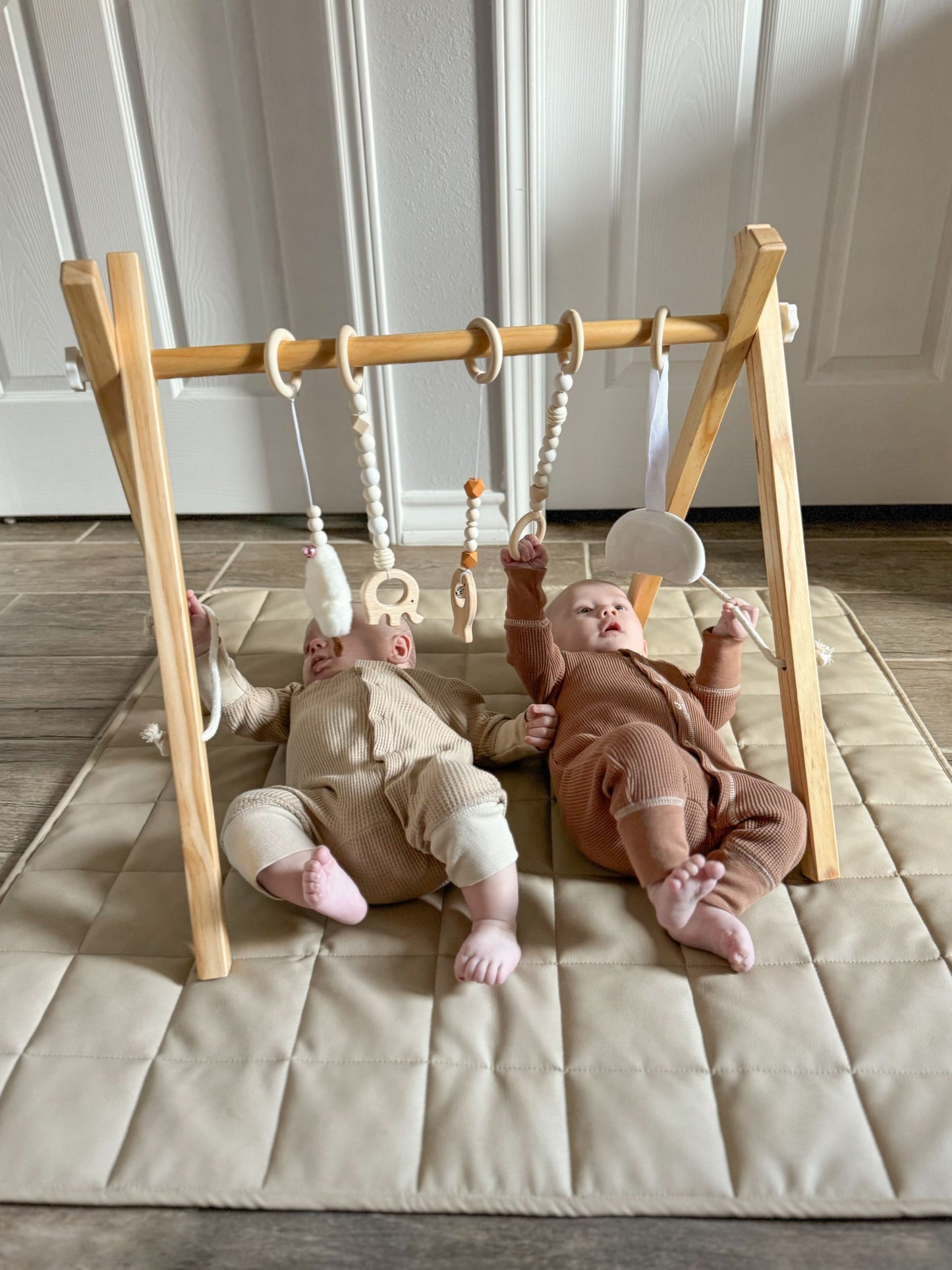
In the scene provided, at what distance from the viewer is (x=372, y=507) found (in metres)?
0.98

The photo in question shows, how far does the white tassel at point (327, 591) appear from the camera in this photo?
94 centimetres

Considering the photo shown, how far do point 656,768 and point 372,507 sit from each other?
0.40 meters

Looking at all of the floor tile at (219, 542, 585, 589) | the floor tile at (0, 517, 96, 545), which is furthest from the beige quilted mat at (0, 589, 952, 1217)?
the floor tile at (0, 517, 96, 545)

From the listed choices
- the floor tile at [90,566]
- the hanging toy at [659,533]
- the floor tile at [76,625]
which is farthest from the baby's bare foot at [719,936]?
the floor tile at [90,566]

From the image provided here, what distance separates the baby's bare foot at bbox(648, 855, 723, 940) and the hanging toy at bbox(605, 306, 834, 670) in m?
0.26

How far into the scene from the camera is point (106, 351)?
84 cm

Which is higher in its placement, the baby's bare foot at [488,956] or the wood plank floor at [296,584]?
the baby's bare foot at [488,956]

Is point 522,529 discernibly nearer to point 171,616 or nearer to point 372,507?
point 372,507

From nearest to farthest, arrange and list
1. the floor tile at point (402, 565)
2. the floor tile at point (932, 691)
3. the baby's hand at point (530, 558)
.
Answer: the baby's hand at point (530, 558) < the floor tile at point (932, 691) < the floor tile at point (402, 565)

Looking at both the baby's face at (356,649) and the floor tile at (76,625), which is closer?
the baby's face at (356,649)

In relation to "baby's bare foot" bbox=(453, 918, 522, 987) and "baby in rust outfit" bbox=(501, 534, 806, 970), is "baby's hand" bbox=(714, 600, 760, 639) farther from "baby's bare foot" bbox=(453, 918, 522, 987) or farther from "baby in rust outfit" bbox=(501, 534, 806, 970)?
"baby's bare foot" bbox=(453, 918, 522, 987)

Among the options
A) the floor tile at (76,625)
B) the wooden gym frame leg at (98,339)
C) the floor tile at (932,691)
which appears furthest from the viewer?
the floor tile at (76,625)

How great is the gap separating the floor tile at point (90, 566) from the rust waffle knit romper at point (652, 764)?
934 millimetres

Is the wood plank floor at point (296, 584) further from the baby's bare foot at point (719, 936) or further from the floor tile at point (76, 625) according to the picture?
the baby's bare foot at point (719, 936)
